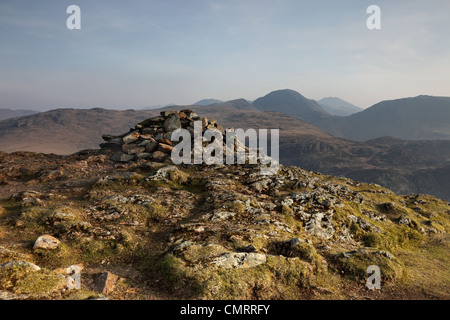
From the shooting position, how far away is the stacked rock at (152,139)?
124 ft

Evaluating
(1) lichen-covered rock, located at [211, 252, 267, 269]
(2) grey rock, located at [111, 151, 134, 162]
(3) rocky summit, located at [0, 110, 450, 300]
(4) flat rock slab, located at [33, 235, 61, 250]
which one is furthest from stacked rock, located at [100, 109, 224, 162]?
(1) lichen-covered rock, located at [211, 252, 267, 269]

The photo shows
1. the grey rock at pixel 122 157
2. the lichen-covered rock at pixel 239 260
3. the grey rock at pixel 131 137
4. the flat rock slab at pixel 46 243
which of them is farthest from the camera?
the grey rock at pixel 131 137

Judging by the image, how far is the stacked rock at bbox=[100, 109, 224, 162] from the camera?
3775 centimetres

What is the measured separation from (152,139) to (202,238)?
27.8 metres

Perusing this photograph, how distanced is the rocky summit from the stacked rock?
12.1 ft

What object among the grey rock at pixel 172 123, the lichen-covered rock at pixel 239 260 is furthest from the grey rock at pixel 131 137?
the lichen-covered rock at pixel 239 260

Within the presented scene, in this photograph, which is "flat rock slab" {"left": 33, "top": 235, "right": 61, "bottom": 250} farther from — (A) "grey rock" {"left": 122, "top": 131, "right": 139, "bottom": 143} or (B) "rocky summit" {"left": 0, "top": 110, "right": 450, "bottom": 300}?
(A) "grey rock" {"left": 122, "top": 131, "right": 139, "bottom": 143}

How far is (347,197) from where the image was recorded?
101 feet

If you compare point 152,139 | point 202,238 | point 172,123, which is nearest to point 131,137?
point 152,139

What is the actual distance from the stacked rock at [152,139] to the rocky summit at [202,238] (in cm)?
367

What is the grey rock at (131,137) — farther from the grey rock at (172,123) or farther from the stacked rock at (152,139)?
the grey rock at (172,123)
